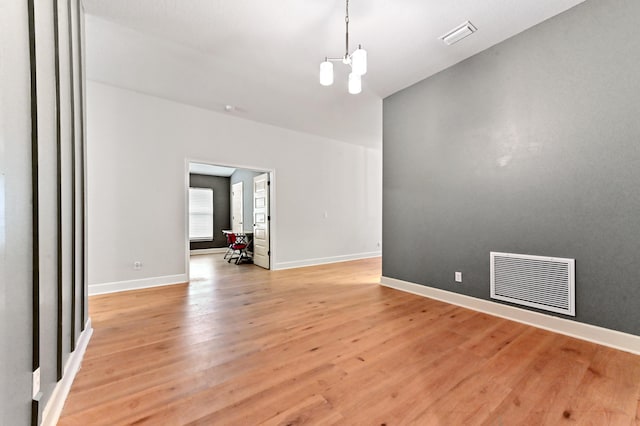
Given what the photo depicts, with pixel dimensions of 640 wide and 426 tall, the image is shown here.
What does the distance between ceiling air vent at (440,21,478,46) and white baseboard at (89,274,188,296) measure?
4903 mm

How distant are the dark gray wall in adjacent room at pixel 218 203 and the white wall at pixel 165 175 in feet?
13.1

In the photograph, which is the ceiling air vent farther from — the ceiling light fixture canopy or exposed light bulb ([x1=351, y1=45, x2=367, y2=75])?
exposed light bulb ([x1=351, y1=45, x2=367, y2=75])

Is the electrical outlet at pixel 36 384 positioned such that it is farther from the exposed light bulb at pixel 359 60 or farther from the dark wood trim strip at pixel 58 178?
the exposed light bulb at pixel 359 60

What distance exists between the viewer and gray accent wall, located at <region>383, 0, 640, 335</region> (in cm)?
218

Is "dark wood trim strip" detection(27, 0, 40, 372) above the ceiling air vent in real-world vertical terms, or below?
below

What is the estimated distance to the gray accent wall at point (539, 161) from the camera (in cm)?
218

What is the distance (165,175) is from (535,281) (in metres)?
5.12

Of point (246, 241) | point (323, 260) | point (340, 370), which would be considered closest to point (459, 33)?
point (340, 370)

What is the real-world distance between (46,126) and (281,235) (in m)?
4.34

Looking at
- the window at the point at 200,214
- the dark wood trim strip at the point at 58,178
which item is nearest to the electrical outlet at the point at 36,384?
the dark wood trim strip at the point at 58,178

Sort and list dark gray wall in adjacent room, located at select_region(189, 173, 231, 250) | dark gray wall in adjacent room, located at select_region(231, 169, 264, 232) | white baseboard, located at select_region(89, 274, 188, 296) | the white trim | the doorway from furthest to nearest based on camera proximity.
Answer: dark gray wall in adjacent room, located at select_region(189, 173, 231, 250)
the white trim
dark gray wall in adjacent room, located at select_region(231, 169, 264, 232)
the doorway
white baseboard, located at select_region(89, 274, 188, 296)

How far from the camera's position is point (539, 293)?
101 inches

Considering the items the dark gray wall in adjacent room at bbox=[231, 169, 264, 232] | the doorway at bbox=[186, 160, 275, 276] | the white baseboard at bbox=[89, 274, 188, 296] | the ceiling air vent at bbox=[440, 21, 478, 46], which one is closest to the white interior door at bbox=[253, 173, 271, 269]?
the doorway at bbox=[186, 160, 275, 276]

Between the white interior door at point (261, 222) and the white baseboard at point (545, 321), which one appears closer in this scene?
the white baseboard at point (545, 321)
